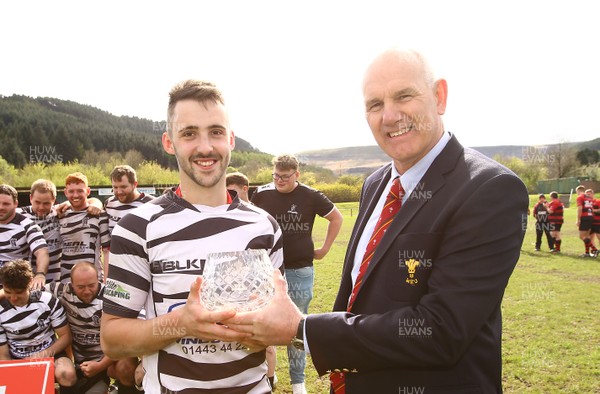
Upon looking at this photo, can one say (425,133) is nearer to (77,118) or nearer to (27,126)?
(27,126)

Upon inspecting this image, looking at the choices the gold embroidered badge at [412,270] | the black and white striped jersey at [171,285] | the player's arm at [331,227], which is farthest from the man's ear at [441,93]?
the player's arm at [331,227]

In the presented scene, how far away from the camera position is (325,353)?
191 cm

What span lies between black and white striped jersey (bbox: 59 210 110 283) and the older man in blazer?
5953 mm

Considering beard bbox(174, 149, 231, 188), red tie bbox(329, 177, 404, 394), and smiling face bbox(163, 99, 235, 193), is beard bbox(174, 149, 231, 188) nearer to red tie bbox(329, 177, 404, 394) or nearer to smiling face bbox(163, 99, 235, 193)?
smiling face bbox(163, 99, 235, 193)

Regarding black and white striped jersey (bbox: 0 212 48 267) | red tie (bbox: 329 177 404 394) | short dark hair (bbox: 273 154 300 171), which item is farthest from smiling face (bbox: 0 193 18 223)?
red tie (bbox: 329 177 404 394)

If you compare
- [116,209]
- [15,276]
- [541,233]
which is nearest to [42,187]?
[116,209]

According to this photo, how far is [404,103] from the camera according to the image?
2154mm

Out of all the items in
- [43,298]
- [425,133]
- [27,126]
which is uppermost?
[27,126]

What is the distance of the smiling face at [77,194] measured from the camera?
7062mm

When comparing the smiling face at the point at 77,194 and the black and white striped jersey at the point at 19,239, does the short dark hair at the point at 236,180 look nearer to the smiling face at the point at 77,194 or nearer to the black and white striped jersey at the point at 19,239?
the smiling face at the point at 77,194

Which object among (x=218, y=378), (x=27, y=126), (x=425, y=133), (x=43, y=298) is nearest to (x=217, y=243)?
(x=218, y=378)

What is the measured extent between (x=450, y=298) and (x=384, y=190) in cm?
99

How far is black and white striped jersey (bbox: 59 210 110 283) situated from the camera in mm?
6996

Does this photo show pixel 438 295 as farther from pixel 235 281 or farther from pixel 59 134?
pixel 59 134
